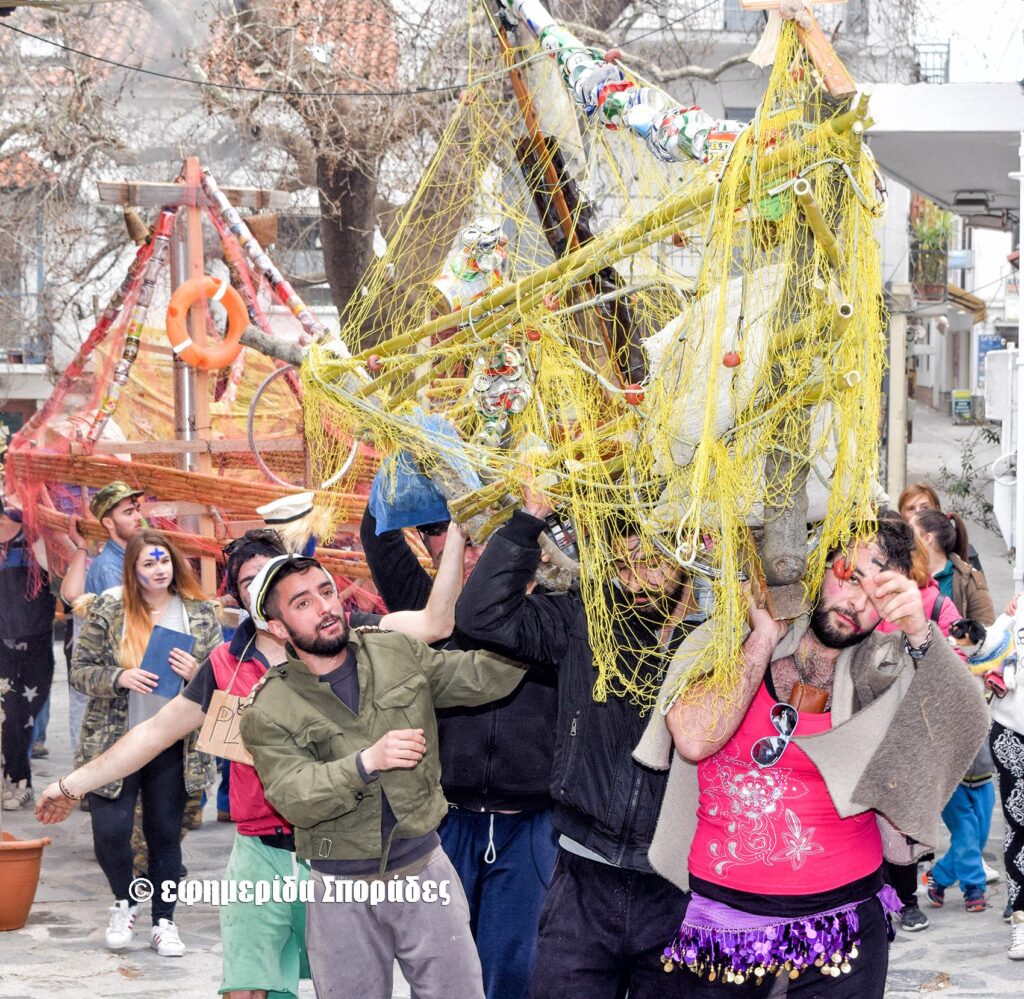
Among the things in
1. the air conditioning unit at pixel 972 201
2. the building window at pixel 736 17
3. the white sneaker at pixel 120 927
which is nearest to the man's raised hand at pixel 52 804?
the white sneaker at pixel 120 927

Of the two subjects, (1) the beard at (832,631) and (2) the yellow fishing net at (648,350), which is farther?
(1) the beard at (832,631)

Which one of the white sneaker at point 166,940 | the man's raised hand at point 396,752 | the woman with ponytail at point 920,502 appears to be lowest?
the white sneaker at point 166,940

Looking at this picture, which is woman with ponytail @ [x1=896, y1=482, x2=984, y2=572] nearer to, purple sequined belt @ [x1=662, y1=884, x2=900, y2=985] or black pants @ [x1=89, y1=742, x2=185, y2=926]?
black pants @ [x1=89, y1=742, x2=185, y2=926]

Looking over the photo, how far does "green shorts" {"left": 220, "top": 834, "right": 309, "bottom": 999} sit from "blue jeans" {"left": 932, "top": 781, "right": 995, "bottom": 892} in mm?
3132

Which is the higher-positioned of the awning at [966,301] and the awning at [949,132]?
the awning at [949,132]

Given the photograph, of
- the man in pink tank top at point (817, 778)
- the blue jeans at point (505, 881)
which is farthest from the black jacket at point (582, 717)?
the blue jeans at point (505, 881)

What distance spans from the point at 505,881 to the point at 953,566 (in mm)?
3351

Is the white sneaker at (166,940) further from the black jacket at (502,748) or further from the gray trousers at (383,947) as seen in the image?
the gray trousers at (383,947)

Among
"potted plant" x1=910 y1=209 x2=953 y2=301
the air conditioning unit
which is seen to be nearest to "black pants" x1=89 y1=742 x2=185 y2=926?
the air conditioning unit

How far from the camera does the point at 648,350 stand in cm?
368

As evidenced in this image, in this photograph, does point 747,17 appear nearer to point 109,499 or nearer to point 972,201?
point 972,201

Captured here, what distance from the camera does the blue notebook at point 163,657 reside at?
21.3ft

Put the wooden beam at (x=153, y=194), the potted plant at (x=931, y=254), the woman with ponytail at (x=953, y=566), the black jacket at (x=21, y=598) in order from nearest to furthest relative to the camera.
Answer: the woman with ponytail at (x=953, y=566)
the black jacket at (x=21, y=598)
the wooden beam at (x=153, y=194)
the potted plant at (x=931, y=254)

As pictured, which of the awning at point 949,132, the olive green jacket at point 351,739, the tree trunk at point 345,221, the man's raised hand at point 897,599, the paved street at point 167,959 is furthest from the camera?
the tree trunk at point 345,221
